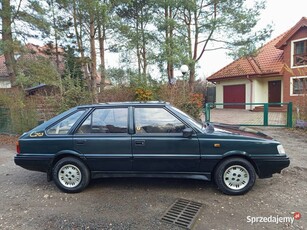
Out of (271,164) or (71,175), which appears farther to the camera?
(71,175)

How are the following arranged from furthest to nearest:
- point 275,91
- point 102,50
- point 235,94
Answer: point 235,94, point 275,91, point 102,50

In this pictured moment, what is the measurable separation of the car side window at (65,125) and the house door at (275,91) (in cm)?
1831

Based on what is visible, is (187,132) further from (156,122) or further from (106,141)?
(106,141)

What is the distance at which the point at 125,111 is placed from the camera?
13.1 feet

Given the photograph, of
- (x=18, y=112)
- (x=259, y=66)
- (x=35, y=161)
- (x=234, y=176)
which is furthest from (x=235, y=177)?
Result: (x=259, y=66)

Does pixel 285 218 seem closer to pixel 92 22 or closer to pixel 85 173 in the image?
pixel 85 173

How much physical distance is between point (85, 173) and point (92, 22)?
8.19 m

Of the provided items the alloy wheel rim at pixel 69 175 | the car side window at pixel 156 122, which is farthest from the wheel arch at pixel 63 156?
the car side window at pixel 156 122

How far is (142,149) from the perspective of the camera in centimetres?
381

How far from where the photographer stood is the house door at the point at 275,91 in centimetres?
1834

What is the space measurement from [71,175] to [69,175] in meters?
0.04

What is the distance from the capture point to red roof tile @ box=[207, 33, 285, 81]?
17.9 m

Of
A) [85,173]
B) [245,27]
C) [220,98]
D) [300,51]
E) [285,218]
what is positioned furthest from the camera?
[220,98]

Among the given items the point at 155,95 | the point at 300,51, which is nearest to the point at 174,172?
the point at 155,95
